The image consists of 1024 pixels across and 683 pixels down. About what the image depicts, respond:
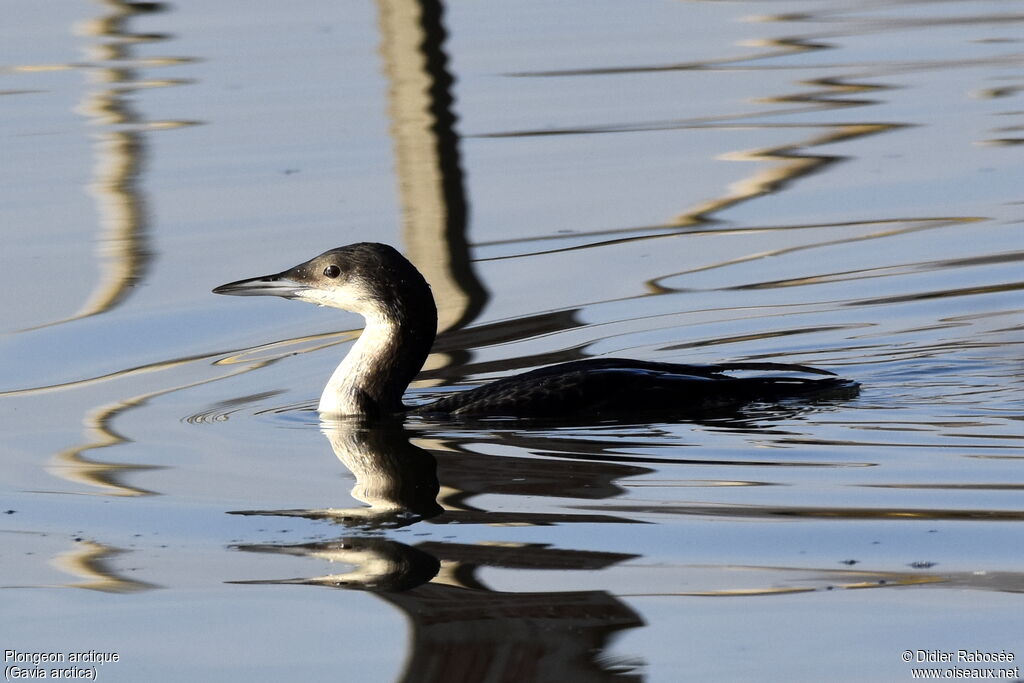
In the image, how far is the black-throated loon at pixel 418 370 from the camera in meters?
7.41

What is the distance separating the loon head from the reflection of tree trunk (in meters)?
1.32

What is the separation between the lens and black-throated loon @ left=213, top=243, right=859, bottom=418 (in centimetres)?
741

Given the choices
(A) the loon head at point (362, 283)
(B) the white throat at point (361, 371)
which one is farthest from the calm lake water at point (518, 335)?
(A) the loon head at point (362, 283)

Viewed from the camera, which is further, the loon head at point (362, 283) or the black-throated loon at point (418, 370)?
the loon head at point (362, 283)

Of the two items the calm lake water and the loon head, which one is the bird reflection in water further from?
the loon head

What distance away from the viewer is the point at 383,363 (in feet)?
25.9

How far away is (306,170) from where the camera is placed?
12.3 metres

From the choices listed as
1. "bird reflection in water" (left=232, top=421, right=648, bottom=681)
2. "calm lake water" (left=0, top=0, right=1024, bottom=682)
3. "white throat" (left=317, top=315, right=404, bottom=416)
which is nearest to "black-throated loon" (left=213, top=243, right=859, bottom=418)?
"white throat" (left=317, top=315, right=404, bottom=416)

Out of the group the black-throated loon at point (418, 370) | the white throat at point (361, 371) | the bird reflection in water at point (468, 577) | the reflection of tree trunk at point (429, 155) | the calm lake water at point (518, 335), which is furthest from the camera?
the reflection of tree trunk at point (429, 155)

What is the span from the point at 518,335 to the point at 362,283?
1236 mm

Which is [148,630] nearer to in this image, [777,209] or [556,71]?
[777,209]

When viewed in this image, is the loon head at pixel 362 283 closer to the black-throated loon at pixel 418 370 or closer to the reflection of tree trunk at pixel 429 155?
the black-throated loon at pixel 418 370

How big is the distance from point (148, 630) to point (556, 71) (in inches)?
434

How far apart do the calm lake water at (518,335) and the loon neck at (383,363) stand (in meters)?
0.19
